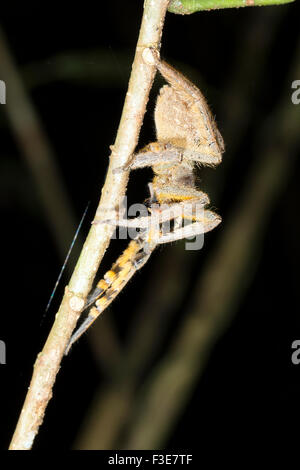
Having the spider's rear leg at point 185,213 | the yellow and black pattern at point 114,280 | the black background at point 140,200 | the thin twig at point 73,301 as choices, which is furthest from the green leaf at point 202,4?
the black background at point 140,200

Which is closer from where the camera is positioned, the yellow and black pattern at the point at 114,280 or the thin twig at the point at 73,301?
the thin twig at the point at 73,301

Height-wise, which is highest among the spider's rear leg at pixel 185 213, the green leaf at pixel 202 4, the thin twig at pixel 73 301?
the green leaf at pixel 202 4

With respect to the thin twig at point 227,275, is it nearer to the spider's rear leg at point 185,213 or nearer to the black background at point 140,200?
the black background at point 140,200

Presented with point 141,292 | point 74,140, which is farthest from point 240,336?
point 74,140

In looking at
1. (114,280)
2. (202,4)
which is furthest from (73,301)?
(202,4)

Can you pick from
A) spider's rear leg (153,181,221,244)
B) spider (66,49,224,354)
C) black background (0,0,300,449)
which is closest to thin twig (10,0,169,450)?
spider (66,49,224,354)
